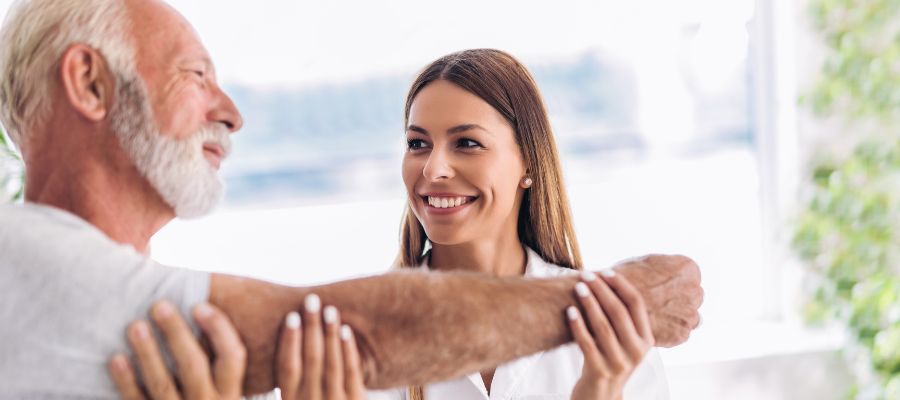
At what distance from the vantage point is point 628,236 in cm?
367

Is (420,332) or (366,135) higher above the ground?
(420,332)

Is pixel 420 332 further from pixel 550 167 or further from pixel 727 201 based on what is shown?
pixel 727 201

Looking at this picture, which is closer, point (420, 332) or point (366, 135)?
point (420, 332)

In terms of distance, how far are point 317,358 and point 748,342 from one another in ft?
9.33

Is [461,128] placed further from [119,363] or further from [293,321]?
[119,363]

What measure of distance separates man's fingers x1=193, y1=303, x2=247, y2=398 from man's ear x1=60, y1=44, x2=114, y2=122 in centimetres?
28

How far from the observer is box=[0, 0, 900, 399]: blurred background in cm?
334

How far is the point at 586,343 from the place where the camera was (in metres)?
1.25

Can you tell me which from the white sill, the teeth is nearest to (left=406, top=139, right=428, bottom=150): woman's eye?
the teeth

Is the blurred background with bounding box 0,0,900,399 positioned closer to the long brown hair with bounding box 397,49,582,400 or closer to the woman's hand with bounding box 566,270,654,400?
the long brown hair with bounding box 397,49,582,400

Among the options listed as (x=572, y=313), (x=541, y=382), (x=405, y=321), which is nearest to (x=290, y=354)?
(x=405, y=321)

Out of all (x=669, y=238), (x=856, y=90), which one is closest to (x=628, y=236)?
(x=669, y=238)

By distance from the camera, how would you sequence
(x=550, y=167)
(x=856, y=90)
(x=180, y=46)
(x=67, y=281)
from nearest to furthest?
(x=67, y=281) → (x=180, y=46) → (x=550, y=167) → (x=856, y=90)

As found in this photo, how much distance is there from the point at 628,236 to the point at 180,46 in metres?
2.73
